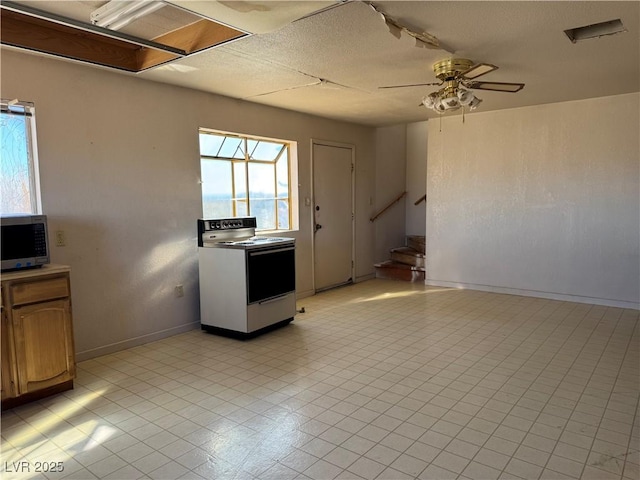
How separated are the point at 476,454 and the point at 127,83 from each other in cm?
387

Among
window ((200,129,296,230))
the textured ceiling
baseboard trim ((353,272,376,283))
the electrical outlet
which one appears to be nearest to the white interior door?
baseboard trim ((353,272,376,283))

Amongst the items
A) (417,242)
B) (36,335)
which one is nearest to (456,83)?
(36,335)

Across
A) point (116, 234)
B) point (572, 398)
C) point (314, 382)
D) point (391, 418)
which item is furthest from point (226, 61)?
point (572, 398)

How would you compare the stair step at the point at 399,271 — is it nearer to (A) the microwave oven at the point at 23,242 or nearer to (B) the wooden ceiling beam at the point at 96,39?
(B) the wooden ceiling beam at the point at 96,39

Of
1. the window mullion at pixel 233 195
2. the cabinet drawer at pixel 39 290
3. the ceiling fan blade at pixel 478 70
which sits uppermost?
the ceiling fan blade at pixel 478 70

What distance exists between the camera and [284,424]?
97.9 inches

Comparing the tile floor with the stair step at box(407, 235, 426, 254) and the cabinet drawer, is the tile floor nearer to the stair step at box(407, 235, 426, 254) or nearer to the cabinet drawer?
the cabinet drawer

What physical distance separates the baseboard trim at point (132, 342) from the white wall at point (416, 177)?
188 inches

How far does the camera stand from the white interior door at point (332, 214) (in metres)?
5.89

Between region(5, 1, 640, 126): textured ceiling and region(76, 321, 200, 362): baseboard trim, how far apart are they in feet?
7.80

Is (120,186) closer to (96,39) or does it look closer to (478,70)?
(96,39)

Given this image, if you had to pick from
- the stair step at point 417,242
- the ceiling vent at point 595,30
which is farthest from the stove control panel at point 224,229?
the stair step at point 417,242

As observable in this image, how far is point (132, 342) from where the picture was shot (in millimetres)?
3814

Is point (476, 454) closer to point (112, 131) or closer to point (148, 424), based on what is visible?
point (148, 424)
